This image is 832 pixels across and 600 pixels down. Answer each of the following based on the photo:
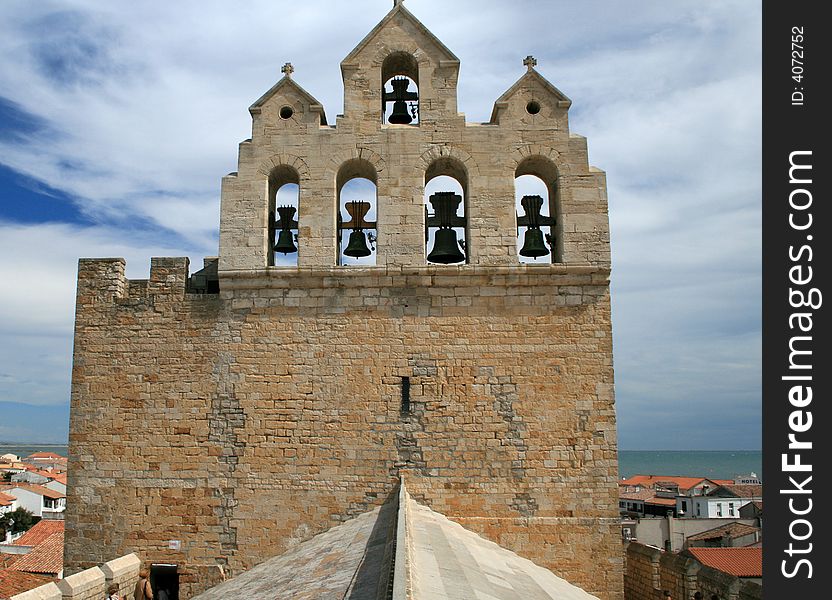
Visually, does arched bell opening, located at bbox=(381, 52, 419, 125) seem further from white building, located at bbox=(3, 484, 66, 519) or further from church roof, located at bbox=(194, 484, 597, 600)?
white building, located at bbox=(3, 484, 66, 519)

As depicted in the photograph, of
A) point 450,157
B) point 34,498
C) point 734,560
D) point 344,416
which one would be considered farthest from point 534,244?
point 34,498

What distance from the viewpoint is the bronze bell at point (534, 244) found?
444 inches

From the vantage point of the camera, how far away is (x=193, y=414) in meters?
10.6

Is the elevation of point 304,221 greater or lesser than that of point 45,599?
greater

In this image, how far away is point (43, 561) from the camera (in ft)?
82.8

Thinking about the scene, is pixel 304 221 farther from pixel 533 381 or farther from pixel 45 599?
pixel 45 599

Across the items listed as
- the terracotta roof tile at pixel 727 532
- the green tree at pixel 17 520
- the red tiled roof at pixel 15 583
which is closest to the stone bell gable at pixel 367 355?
the red tiled roof at pixel 15 583

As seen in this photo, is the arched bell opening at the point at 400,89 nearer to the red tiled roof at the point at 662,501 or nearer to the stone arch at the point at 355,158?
the stone arch at the point at 355,158

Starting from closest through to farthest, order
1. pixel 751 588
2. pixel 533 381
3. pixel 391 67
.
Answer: pixel 751 588
pixel 533 381
pixel 391 67

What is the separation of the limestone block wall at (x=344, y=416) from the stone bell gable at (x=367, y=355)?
0.03 meters

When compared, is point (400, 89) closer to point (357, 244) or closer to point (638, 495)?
point (357, 244)

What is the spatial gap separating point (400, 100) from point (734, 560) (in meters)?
16.9

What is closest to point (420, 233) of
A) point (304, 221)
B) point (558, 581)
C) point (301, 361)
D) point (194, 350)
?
point (304, 221)

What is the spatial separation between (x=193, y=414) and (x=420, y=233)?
4.26 m
